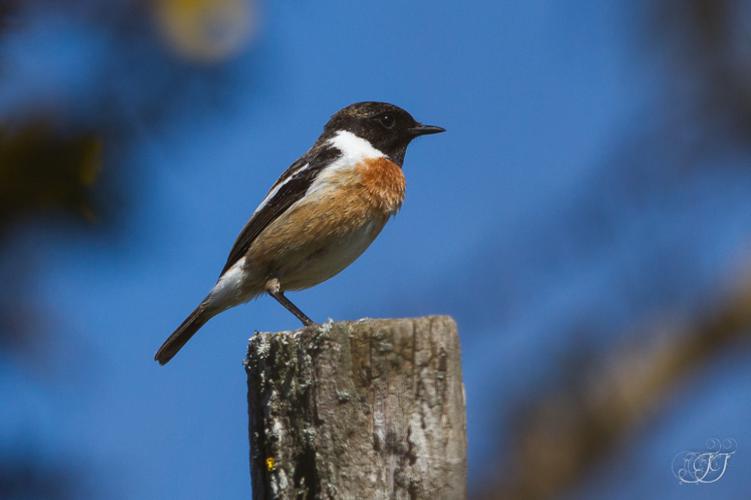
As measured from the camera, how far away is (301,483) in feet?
9.41

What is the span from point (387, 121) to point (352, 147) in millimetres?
546

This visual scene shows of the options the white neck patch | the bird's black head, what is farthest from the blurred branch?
the bird's black head

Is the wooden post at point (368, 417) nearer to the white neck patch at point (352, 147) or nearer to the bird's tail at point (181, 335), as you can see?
the bird's tail at point (181, 335)

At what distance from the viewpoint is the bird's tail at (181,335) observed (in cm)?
641

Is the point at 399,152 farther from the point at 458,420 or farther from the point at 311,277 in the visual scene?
the point at 458,420

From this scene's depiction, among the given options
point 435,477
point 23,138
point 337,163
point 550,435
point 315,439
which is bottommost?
point 550,435

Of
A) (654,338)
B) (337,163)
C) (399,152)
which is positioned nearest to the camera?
(654,338)

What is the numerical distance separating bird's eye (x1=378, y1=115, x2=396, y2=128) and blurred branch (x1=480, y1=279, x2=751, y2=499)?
591cm

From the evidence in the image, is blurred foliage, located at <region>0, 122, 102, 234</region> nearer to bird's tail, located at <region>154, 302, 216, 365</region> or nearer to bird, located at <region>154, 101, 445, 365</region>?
bird, located at <region>154, 101, 445, 365</region>

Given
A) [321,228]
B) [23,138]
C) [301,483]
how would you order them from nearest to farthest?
[23,138] < [301,483] < [321,228]

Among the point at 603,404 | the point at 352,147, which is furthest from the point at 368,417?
the point at 352,147

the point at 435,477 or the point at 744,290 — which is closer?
the point at 744,290

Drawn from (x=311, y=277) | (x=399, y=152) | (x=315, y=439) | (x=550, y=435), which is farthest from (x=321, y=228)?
(x=550, y=435)

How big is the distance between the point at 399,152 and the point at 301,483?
4.66 meters
